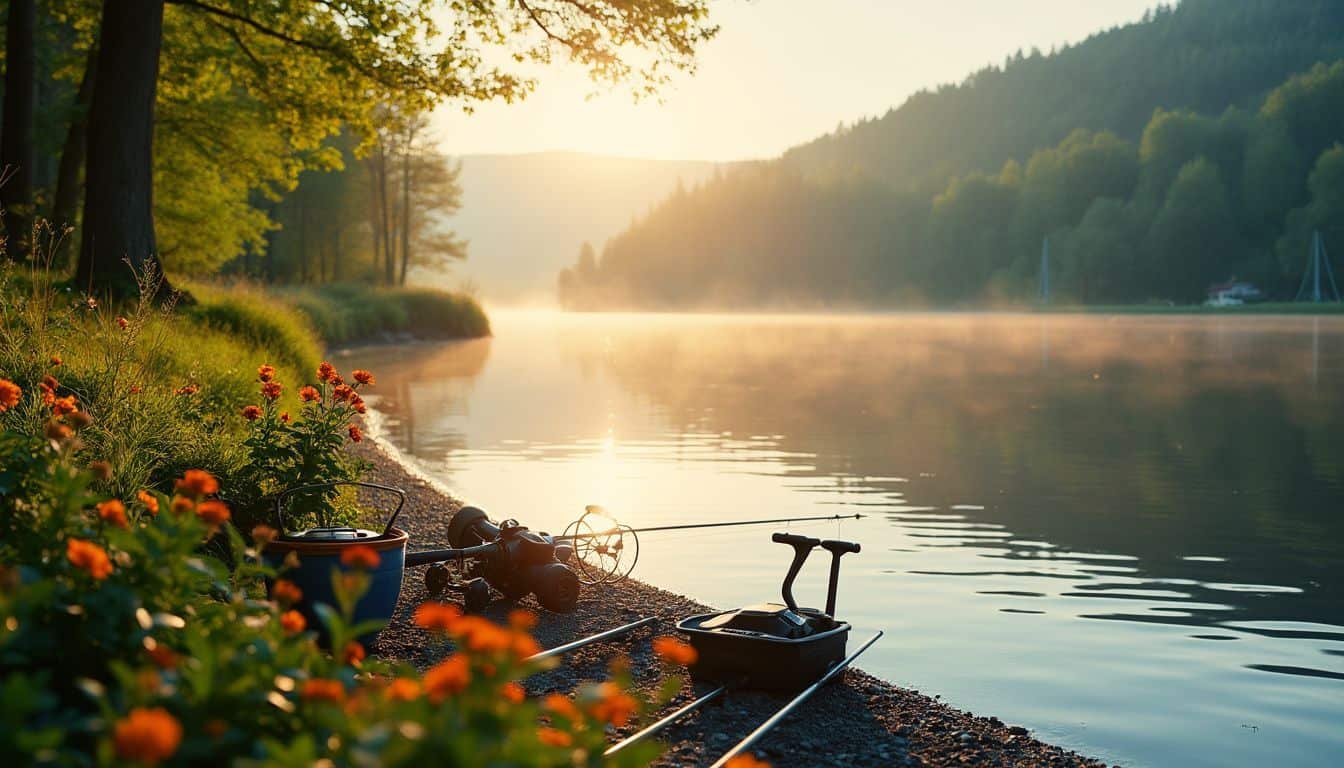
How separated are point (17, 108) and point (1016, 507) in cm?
1530

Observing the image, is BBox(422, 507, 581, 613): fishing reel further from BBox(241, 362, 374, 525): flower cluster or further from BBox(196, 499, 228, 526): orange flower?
BBox(196, 499, 228, 526): orange flower

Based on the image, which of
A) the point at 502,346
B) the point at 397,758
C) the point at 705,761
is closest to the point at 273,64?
the point at 705,761

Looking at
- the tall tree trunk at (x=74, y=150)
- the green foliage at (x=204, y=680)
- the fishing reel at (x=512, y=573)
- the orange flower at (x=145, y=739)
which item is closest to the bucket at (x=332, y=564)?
the fishing reel at (x=512, y=573)

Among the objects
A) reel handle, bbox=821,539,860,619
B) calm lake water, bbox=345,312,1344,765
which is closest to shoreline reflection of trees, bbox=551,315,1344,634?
calm lake water, bbox=345,312,1344,765

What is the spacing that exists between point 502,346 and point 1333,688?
50.2 metres

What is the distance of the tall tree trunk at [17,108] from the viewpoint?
18.4 metres

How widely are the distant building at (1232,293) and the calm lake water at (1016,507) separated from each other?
80.8m

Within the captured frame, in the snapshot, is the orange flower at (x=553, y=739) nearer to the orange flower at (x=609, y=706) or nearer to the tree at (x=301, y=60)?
the orange flower at (x=609, y=706)

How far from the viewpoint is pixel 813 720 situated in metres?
6.95

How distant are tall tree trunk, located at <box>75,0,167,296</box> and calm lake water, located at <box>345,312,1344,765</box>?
517 cm

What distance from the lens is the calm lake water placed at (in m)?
8.53

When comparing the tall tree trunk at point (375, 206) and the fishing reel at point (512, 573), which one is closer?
the fishing reel at point (512, 573)

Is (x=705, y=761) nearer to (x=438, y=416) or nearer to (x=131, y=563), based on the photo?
(x=131, y=563)

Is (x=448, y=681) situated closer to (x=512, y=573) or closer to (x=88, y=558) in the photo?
(x=88, y=558)
